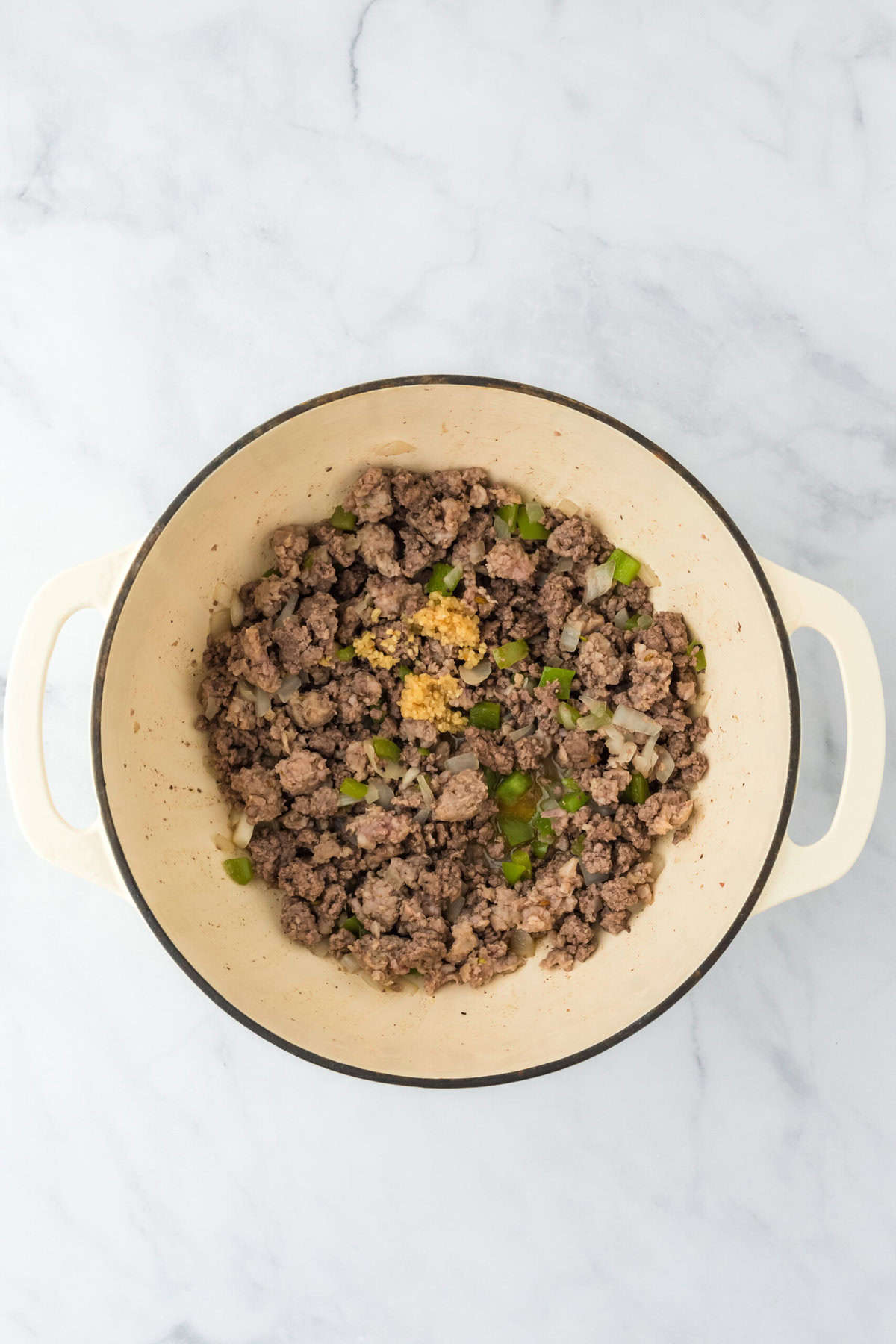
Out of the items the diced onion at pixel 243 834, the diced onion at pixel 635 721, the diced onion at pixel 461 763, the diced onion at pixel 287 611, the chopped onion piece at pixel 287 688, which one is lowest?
the diced onion at pixel 243 834

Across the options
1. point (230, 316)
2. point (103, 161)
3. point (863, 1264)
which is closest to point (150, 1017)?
point (230, 316)

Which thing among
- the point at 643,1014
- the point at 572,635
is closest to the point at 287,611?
the point at 572,635

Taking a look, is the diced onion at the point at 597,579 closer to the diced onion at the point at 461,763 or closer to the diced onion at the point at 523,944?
the diced onion at the point at 461,763

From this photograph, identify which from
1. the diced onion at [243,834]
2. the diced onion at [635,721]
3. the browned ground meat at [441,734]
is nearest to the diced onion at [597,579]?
the browned ground meat at [441,734]

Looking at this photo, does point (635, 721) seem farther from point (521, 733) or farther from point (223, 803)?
point (223, 803)

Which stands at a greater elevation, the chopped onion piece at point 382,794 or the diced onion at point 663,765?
the diced onion at point 663,765

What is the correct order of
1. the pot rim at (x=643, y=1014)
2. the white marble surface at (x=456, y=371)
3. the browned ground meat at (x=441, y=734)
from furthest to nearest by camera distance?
the white marble surface at (x=456, y=371) → the browned ground meat at (x=441, y=734) → the pot rim at (x=643, y=1014)

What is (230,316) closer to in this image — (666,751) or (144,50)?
(144,50)
